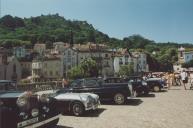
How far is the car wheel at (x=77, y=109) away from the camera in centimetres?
1330

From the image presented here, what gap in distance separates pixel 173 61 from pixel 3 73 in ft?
296

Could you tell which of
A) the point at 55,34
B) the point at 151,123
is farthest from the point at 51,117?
the point at 55,34

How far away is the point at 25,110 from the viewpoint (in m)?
8.30

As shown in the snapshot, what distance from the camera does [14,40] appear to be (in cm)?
15125

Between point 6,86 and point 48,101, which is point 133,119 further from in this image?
point 6,86

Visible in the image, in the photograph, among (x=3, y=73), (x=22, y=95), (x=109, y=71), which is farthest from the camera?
(x=109, y=71)

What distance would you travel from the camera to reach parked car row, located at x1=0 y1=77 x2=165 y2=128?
318 inches

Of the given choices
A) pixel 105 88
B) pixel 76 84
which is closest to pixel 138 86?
pixel 105 88

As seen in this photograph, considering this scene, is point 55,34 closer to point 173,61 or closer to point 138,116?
point 173,61

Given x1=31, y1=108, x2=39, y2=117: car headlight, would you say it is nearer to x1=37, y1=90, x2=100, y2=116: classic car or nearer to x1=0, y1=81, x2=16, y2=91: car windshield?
x1=0, y1=81, x2=16, y2=91: car windshield

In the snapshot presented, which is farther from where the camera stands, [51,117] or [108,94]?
[108,94]

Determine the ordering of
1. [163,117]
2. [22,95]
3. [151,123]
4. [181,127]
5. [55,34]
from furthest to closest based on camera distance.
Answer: [55,34], [163,117], [151,123], [181,127], [22,95]

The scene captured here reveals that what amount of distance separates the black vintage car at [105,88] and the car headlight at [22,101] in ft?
27.7

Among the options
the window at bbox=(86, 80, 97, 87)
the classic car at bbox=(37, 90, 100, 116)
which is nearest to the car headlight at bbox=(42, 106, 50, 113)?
the classic car at bbox=(37, 90, 100, 116)
